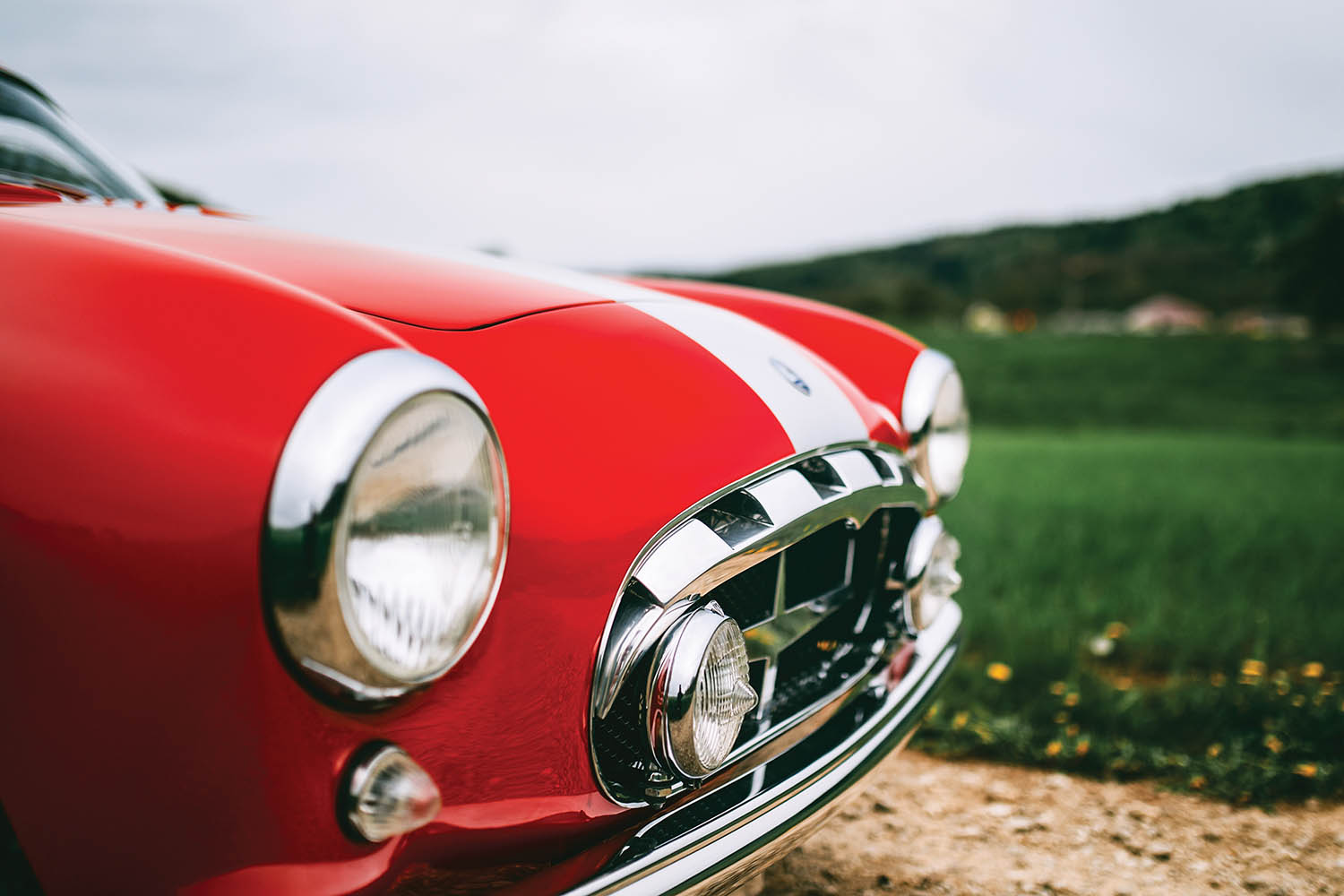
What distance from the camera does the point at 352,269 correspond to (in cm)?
124

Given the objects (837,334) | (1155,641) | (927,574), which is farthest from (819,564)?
(1155,641)

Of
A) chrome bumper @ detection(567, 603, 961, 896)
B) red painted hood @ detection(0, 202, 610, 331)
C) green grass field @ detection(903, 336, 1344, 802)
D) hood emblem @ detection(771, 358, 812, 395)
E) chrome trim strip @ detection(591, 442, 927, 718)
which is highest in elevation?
red painted hood @ detection(0, 202, 610, 331)

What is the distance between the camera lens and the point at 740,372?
1396 mm

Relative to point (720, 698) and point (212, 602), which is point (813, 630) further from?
point (212, 602)

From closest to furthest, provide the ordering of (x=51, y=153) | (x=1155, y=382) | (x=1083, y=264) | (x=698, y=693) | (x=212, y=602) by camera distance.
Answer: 1. (x=212, y=602)
2. (x=698, y=693)
3. (x=51, y=153)
4. (x=1155, y=382)
5. (x=1083, y=264)

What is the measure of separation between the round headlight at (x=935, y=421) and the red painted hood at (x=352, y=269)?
800mm

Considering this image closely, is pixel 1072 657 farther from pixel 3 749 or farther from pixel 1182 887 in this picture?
pixel 3 749

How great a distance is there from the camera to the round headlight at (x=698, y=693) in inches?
40.6

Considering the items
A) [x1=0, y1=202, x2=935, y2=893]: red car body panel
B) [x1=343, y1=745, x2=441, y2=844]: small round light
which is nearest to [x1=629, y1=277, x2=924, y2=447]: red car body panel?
[x1=0, y1=202, x2=935, y2=893]: red car body panel

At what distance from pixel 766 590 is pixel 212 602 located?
2.54ft

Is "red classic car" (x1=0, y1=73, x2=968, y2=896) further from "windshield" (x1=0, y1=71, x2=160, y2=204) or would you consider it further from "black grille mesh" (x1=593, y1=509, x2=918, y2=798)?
"windshield" (x1=0, y1=71, x2=160, y2=204)

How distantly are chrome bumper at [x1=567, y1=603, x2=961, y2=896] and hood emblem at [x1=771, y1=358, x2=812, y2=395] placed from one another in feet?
1.66

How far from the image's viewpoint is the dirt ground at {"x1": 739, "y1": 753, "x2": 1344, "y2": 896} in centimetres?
197

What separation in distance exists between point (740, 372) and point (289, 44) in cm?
125
